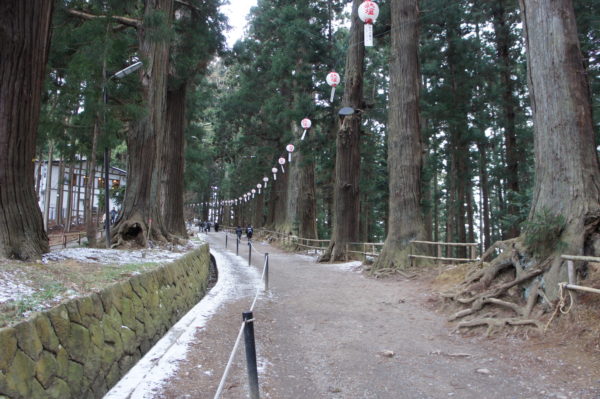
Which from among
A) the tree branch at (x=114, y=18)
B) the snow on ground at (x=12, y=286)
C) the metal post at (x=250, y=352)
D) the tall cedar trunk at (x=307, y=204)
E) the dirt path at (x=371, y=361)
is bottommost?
the dirt path at (x=371, y=361)

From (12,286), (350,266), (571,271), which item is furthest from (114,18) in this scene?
(571,271)

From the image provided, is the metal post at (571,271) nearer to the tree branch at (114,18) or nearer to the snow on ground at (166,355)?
the snow on ground at (166,355)

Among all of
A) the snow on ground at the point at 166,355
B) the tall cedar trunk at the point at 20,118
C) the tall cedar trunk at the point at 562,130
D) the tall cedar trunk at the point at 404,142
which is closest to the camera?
the snow on ground at the point at 166,355

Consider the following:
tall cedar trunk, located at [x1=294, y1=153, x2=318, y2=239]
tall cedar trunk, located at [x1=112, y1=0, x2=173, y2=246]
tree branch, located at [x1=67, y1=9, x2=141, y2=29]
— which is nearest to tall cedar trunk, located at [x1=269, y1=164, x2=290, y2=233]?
tall cedar trunk, located at [x1=294, y1=153, x2=318, y2=239]

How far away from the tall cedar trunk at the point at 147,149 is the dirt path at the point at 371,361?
169 inches

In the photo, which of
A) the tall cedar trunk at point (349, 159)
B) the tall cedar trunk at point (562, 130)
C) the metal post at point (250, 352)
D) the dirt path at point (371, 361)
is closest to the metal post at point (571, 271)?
the tall cedar trunk at point (562, 130)

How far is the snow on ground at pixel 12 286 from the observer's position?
3844mm

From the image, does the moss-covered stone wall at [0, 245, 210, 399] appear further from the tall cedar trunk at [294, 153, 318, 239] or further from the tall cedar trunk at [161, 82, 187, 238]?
the tall cedar trunk at [294, 153, 318, 239]

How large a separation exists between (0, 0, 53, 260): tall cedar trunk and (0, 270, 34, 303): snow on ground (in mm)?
1288

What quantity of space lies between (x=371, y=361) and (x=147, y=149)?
8723mm

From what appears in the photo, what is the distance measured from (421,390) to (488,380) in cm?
74

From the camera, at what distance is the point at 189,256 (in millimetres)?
11016

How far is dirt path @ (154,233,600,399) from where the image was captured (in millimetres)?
4160

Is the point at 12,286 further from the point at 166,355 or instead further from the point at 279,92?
the point at 279,92
